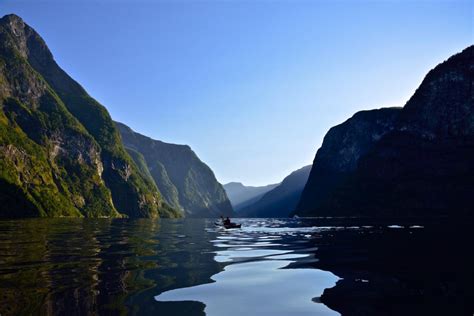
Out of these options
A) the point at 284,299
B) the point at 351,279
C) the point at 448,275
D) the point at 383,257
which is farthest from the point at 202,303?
the point at 383,257

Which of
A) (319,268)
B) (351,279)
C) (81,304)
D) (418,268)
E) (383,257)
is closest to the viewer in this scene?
(81,304)

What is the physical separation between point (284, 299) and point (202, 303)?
126 inches

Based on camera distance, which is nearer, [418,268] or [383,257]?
[418,268]

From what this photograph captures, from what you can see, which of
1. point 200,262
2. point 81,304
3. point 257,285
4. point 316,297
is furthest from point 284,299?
point 200,262

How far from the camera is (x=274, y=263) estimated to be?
2392 cm

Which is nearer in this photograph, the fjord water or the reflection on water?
the fjord water

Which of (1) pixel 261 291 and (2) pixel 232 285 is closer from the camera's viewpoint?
(1) pixel 261 291

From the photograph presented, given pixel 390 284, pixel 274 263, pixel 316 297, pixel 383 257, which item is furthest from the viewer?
pixel 383 257

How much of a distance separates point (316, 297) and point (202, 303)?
4.57 metres

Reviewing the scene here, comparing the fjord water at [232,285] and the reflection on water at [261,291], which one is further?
the reflection on water at [261,291]

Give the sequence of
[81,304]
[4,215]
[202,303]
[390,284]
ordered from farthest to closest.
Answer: [4,215]
[390,284]
[202,303]
[81,304]

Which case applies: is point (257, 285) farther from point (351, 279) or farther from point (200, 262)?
point (200, 262)

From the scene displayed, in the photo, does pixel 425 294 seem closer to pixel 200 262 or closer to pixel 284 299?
pixel 284 299

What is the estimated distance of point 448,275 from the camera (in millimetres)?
17734
